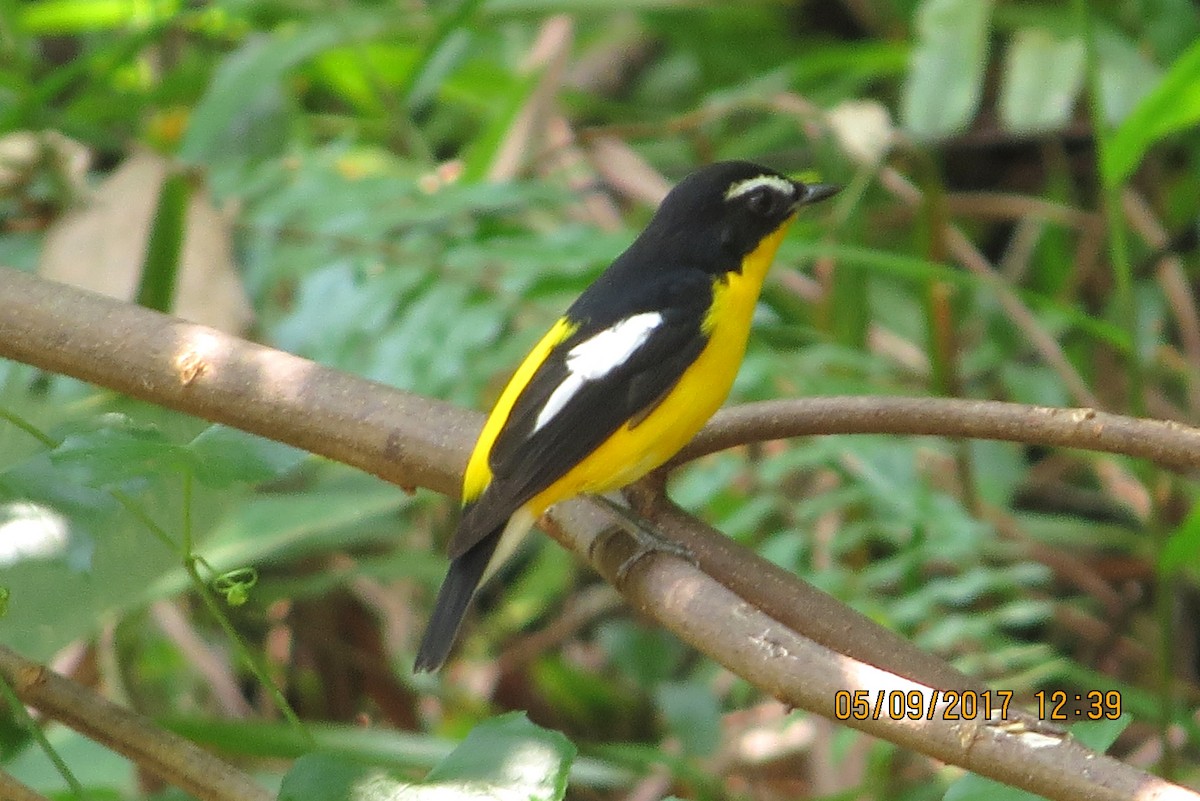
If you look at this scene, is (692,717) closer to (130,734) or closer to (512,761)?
(130,734)

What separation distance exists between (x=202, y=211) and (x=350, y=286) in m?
0.57

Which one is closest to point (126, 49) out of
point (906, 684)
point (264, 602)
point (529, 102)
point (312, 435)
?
point (529, 102)

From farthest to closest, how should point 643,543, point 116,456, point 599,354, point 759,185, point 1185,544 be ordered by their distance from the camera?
point 759,185 → point 599,354 → point 1185,544 → point 643,543 → point 116,456

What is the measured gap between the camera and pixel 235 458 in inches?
60.9

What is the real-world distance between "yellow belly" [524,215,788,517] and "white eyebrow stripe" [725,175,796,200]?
24 cm

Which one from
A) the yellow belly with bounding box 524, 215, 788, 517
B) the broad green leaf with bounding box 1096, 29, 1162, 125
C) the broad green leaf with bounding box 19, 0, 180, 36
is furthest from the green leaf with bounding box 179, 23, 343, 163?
the broad green leaf with bounding box 1096, 29, 1162, 125

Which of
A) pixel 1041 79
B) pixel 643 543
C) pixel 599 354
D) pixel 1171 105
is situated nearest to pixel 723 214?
pixel 599 354

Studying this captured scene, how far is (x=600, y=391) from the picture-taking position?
234 cm

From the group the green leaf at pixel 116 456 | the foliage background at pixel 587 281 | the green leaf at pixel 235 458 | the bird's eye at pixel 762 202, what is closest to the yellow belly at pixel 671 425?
the bird's eye at pixel 762 202

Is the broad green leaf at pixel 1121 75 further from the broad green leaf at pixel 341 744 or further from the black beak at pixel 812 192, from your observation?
the broad green leaf at pixel 341 744

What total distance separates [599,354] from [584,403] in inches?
4.3
